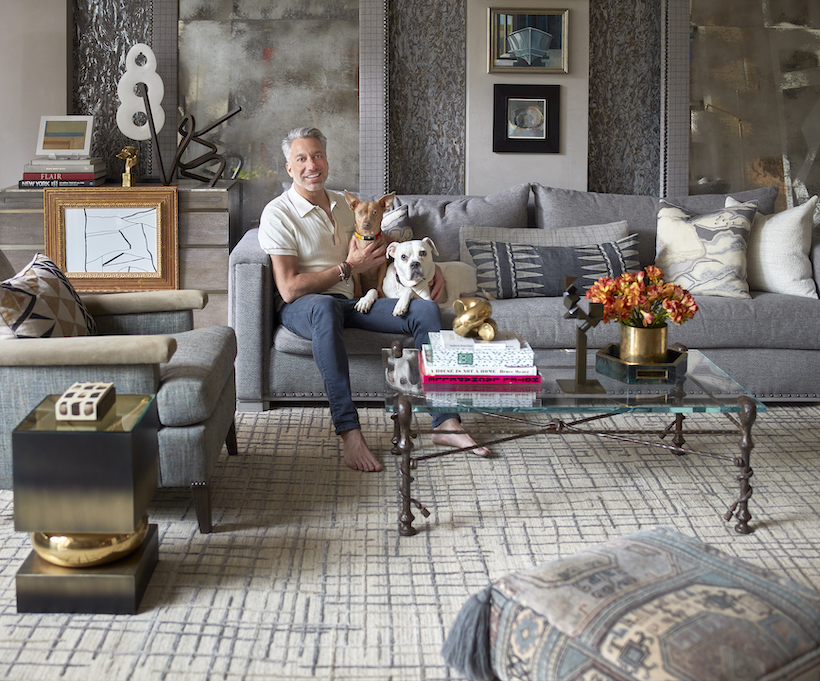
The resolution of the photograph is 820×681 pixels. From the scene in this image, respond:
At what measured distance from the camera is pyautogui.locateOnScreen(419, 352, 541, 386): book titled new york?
92.9 inches

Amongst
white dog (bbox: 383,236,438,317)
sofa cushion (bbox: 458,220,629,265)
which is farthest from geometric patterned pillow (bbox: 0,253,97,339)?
sofa cushion (bbox: 458,220,629,265)

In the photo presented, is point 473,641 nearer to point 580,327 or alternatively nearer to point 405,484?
point 405,484

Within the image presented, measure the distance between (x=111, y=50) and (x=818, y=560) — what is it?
3.75 metres

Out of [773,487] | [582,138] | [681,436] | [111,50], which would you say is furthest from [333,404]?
[111,50]

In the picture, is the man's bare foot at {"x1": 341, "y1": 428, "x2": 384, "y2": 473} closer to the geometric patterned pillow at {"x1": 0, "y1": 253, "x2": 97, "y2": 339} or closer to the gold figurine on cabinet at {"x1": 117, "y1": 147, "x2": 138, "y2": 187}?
the geometric patterned pillow at {"x1": 0, "y1": 253, "x2": 97, "y2": 339}

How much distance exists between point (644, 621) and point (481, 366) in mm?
1082

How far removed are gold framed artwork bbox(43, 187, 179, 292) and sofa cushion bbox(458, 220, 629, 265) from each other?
133 cm

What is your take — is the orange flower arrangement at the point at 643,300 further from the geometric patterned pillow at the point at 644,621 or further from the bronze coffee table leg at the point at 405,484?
the geometric patterned pillow at the point at 644,621

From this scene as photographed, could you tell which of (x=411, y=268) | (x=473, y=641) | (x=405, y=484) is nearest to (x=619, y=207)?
(x=411, y=268)

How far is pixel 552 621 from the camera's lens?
1440 millimetres

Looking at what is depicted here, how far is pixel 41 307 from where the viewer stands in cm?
232

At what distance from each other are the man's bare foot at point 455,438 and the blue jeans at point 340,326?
3 centimetres

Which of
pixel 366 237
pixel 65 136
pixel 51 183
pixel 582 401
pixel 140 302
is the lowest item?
pixel 582 401

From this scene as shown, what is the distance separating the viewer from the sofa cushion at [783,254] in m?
3.48
